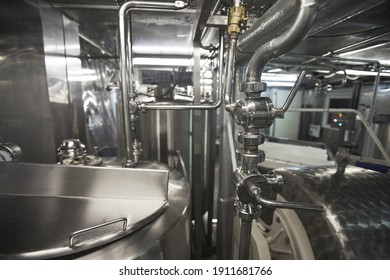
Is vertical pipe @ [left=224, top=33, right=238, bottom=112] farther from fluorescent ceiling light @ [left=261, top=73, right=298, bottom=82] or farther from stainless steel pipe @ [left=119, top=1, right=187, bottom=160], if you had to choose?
fluorescent ceiling light @ [left=261, top=73, right=298, bottom=82]

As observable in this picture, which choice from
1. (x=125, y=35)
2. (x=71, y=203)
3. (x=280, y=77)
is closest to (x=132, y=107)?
(x=125, y=35)

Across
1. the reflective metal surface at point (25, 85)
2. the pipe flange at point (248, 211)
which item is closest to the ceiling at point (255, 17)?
the reflective metal surface at point (25, 85)

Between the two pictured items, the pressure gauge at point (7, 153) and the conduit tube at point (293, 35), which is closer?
the conduit tube at point (293, 35)

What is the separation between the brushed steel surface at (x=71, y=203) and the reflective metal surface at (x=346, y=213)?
554 millimetres

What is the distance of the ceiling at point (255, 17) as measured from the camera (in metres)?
0.61

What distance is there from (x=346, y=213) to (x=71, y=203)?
3.13ft

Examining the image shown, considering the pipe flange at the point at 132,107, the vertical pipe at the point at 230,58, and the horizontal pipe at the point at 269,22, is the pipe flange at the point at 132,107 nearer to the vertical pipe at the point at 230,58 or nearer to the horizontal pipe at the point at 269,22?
the vertical pipe at the point at 230,58

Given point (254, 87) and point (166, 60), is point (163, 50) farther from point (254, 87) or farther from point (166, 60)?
point (254, 87)

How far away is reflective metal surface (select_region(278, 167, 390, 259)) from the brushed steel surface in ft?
1.82

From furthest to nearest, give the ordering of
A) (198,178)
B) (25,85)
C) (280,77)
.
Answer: (280,77) → (198,178) → (25,85)

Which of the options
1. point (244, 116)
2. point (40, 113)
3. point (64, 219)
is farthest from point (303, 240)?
point (40, 113)

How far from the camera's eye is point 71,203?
643mm

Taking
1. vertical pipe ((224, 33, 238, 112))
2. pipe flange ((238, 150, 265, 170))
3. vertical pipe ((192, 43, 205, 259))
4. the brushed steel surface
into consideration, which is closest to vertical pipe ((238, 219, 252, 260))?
pipe flange ((238, 150, 265, 170))

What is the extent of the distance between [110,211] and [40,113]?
36.3 inches
